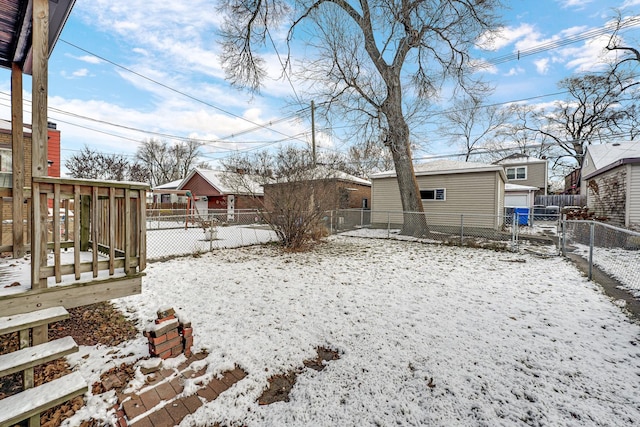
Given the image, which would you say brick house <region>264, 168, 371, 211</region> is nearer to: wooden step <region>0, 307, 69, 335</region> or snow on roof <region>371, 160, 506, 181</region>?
snow on roof <region>371, 160, 506, 181</region>

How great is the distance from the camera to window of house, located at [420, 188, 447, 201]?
40.9 ft

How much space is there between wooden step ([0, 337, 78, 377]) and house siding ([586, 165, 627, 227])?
1383cm

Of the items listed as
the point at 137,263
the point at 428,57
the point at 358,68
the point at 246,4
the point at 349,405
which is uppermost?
the point at 246,4

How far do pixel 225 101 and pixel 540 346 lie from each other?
60.3 ft

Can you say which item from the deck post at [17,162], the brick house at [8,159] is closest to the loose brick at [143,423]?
the deck post at [17,162]

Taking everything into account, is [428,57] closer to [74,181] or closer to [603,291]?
[603,291]

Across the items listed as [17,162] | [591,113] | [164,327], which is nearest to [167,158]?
[17,162]

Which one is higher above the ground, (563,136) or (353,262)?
(563,136)

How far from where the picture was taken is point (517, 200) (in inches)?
757

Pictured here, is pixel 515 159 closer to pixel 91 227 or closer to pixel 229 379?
pixel 229 379

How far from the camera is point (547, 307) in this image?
373 centimetres

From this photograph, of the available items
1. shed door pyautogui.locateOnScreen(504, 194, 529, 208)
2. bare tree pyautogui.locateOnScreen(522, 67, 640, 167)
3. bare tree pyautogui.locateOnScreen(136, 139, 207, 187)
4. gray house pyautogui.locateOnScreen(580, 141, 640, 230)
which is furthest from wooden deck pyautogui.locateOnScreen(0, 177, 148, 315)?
bare tree pyautogui.locateOnScreen(136, 139, 207, 187)

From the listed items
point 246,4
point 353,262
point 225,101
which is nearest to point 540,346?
point 353,262

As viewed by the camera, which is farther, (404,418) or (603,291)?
(603,291)
